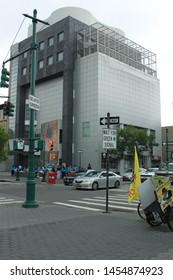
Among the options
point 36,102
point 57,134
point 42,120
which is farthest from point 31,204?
point 42,120

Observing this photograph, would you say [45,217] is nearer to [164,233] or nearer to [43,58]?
[164,233]

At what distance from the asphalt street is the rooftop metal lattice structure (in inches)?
1750

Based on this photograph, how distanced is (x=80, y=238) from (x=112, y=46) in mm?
51578

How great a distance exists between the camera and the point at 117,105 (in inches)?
2007

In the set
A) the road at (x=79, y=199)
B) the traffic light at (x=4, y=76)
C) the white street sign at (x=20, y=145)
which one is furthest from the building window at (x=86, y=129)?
the white street sign at (x=20, y=145)

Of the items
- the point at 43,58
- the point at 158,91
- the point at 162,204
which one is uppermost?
the point at 43,58

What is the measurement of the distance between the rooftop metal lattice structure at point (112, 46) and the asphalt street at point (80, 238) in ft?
146

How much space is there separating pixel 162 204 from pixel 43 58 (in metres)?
52.2

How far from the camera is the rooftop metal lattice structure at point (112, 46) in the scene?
51.2 metres

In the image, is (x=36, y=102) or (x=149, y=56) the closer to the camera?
(x=36, y=102)

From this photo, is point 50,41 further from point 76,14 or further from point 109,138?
point 109,138

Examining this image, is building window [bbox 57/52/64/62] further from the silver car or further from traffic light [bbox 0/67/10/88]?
traffic light [bbox 0/67/10/88]

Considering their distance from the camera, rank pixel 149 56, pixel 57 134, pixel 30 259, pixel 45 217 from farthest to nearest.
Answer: pixel 149 56, pixel 57 134, pixel 45 217, pixel 30 259

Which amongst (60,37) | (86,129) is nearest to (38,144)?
(86,129)
